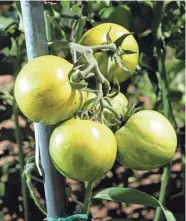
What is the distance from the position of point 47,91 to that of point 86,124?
0.24 feet

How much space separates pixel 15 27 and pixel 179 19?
454mm

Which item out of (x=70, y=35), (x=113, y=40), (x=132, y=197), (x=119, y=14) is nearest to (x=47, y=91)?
(x=113, y=40)

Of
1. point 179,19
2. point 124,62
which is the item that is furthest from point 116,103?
point 179,19

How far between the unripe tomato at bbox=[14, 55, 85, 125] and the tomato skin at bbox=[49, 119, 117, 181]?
0.03 m

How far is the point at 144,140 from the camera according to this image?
0.90 metres

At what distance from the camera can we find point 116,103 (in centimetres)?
95

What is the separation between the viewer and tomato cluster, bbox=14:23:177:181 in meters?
0.85

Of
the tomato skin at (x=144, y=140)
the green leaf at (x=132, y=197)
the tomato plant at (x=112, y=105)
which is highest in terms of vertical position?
the tomato plant at (x=112, y=105)

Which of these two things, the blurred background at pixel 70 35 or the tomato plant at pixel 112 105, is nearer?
the tomato plant at pixel 112 105

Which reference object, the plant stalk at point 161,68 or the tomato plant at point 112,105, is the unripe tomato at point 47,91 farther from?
the plant stalk at point 161,68

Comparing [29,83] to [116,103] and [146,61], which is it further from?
[146,61]

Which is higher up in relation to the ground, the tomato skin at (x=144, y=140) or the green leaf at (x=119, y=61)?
the green leaf at (x=119, y=61)

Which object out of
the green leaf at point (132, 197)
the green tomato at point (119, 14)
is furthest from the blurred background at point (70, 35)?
the green leaf at point (132, 197)

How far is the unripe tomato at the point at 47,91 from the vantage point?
843 millimetres
